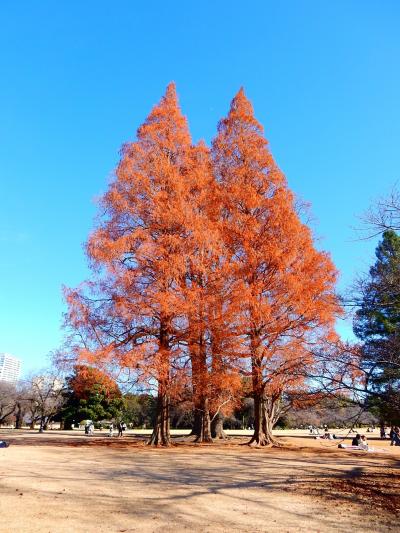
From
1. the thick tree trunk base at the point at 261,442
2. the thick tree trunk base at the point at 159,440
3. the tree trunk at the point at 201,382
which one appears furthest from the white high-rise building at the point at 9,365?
the thick tree trunk base at the point at 261,442

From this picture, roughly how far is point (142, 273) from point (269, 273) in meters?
4.43

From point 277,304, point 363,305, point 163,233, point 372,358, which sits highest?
point 163,233

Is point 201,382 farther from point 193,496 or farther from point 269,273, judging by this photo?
point 193,496

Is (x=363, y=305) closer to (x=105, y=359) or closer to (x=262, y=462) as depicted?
(x=262, y=462)

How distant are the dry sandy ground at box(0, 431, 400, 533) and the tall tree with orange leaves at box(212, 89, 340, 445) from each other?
510cm

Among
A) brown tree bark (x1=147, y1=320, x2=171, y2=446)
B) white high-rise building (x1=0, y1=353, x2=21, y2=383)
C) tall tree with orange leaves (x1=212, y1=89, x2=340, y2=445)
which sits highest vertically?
white high-rise building (x1=0, y1=353, x2=21, y2=383)

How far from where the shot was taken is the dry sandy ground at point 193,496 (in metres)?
4.82

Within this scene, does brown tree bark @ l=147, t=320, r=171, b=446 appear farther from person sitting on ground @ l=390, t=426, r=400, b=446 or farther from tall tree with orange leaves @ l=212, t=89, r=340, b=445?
person sitting on ground @ l=390, t=426, r=400, b=446

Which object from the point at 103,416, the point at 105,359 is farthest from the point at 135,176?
the point at 103,416

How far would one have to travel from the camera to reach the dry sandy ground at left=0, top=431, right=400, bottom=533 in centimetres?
482

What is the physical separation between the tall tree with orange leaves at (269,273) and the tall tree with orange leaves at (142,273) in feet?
6.90

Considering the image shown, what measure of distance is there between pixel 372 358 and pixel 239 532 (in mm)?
3584

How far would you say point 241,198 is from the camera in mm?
16469

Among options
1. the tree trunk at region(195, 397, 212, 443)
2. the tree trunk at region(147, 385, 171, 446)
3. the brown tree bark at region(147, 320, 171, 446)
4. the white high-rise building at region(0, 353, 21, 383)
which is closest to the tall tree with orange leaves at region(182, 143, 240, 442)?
the tree trunk at region(195, 397, 212, 443)
